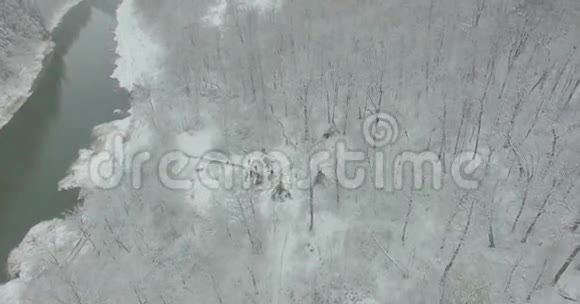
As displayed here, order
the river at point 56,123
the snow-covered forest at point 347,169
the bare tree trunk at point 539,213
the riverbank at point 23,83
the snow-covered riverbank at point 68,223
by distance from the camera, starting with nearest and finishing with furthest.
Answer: the bare tree trunk at point 539,213 < the snow-covered forest at point 347,169 < the snow-covered riverbank at point 68,223 < the river at point 56,123 < the riverbank at point 23,83

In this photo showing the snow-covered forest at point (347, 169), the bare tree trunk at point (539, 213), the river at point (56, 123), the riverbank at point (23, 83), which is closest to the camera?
the bare tree trunk at point (539, 213)

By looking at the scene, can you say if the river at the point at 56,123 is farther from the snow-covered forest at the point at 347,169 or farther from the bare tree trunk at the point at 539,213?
the bare tree trunk at the point at 539,213

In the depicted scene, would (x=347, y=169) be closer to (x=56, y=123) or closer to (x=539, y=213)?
(x=539, y=213)

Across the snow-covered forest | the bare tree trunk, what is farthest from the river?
→ the bare tree trunk

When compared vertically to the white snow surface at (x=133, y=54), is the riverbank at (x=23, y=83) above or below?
below

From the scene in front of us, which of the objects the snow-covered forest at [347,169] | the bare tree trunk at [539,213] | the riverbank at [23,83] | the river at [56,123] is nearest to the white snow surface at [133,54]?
the snow-covered forest at [347,169]
